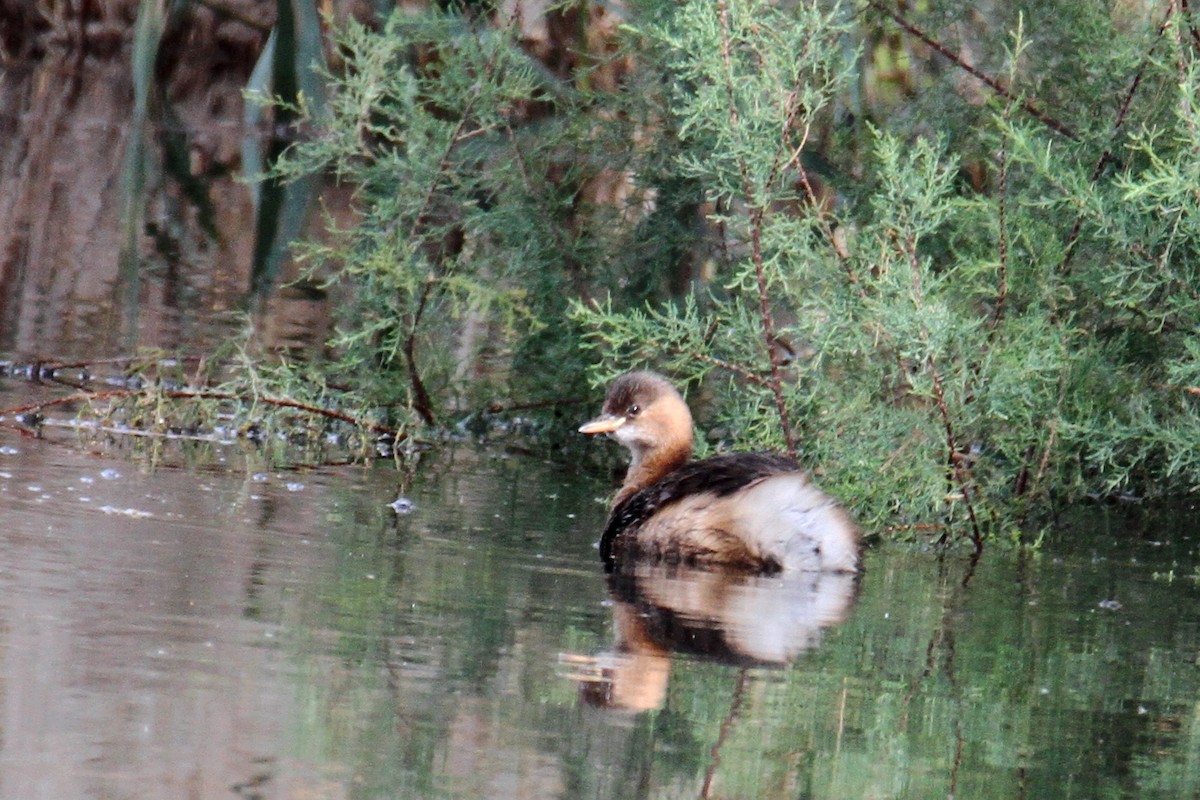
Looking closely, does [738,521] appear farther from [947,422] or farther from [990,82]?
[990,82]

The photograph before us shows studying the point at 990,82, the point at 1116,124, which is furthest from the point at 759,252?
the point at 1116,124

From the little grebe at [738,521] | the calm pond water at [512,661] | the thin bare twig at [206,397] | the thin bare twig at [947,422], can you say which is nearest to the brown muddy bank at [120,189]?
the thin bare twig at [206,397]

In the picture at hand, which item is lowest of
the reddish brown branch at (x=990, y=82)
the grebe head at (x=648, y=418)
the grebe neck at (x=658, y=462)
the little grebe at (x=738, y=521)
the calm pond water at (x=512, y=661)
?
the calm pond water at (x=512, y=661)

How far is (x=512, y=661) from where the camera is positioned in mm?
5301

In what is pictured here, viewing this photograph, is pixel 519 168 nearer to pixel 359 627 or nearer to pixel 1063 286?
pixel 1063 286

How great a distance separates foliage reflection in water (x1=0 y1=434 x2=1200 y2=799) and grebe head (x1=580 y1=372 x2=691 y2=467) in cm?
47

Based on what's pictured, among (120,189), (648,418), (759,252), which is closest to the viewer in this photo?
(759,252)

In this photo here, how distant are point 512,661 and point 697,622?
0.92m

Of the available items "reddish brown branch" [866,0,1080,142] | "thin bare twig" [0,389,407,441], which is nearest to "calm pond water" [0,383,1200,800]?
"thin bare twig" [0,389,407,441]

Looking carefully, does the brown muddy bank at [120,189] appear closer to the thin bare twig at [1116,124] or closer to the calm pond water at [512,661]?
the calm pond water at [512,661]

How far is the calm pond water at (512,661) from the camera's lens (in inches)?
171

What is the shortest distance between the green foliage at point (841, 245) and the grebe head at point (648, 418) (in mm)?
112

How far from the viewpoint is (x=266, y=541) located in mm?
6781

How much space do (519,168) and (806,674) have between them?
4506mm
